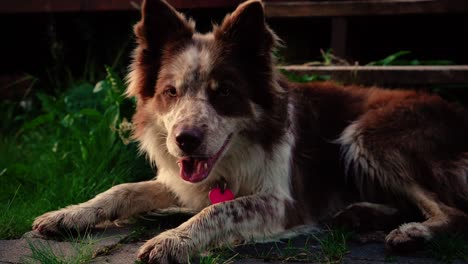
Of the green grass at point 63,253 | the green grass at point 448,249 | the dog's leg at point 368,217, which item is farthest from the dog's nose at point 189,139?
the green grass at point 448,249

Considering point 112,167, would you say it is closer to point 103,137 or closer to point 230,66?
point 103,137

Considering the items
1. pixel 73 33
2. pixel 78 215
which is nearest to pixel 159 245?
pixel 78 215

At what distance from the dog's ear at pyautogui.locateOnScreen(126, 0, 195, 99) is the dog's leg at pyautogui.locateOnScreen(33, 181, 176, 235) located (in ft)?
1.96

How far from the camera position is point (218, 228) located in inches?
134

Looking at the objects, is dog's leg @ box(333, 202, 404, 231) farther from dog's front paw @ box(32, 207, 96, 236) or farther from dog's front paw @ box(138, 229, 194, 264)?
dog's front paw @ box(32, 207, 96, 236)

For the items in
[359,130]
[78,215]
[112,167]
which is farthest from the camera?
[112,167]

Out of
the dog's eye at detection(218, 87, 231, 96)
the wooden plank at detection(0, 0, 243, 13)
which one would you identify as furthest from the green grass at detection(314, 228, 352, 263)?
the wooden plank at detection(0, 0, 243, 13)

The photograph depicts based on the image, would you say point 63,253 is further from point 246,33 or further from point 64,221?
point 246,33

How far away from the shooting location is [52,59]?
24.1 ft

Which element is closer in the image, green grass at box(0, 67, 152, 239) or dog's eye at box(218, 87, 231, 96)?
dog's eye at box(218, 87, 231, 96)

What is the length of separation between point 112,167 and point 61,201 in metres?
0.60

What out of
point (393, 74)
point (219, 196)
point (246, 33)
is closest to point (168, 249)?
point (219, 196)

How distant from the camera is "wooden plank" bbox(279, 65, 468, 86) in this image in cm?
521

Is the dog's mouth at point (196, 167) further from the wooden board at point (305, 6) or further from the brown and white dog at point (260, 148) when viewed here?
the wooden board at point (305, 6)
